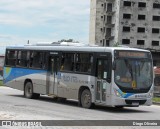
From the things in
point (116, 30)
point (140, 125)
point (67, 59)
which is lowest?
point (140, 125)

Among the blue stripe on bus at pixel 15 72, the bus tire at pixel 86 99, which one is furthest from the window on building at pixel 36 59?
the bus tire at pixel 86 99

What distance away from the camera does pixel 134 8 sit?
11025cm

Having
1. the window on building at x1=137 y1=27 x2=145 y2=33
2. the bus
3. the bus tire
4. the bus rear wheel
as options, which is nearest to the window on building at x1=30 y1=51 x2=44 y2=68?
the bus

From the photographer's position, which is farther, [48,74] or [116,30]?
[116,30]

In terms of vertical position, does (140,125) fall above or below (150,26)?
below

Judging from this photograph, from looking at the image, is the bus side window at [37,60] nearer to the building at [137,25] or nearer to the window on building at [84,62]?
the window on building at [84,62]

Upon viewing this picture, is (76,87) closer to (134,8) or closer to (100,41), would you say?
(134,8)

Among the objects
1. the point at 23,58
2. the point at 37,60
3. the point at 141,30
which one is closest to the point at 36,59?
the point at 37,60

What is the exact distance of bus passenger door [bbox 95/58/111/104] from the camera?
2042cm

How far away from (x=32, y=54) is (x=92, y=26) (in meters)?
106

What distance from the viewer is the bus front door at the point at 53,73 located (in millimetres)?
24047

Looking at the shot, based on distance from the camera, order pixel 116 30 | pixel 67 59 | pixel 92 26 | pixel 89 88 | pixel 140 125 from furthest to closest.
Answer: pixel 92 26, pixel 116 30, pixel 67 59, pixel 89 88, pixel 140 125

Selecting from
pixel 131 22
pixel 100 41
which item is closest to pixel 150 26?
pixel 131 22

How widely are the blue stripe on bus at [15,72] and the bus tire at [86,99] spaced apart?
12.6ft
